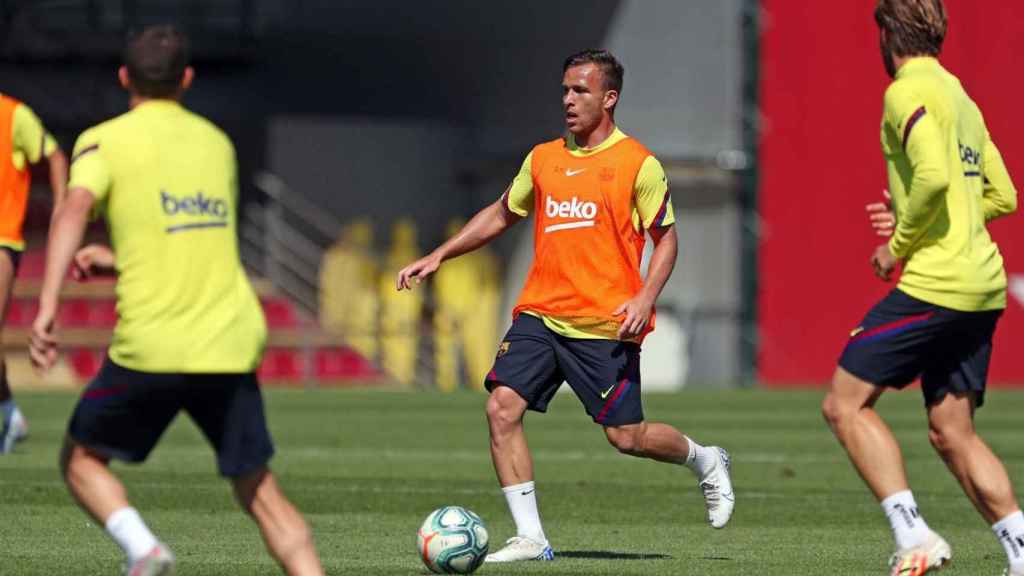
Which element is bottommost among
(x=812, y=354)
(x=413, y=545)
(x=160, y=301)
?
(x=812, y=354)

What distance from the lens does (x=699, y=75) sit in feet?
83.8

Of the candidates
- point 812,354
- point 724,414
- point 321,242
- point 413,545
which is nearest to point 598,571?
point 413,545

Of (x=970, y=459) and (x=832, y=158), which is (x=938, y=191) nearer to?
(x=970, y=459)

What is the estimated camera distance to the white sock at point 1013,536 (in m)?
7.16

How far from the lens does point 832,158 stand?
24.5 m

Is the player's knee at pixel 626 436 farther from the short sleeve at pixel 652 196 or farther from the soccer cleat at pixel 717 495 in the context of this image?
the short sleeve at pixel 652 196

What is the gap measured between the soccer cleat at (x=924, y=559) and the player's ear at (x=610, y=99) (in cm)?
255

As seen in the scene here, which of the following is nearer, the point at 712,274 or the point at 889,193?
the point at 889,193

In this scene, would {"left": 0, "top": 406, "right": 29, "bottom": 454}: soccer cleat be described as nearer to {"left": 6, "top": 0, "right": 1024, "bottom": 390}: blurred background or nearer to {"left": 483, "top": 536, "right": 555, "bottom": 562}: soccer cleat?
{"left": 483, "top": 536, "right": 555, "bottom": 562}: soccer cleat

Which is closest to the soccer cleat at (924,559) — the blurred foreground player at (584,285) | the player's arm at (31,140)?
the blurred foreground player at (584,285)

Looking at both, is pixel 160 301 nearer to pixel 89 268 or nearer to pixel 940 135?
pixel 89 268

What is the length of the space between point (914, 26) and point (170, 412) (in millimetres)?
2866

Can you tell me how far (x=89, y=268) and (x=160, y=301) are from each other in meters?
0.31

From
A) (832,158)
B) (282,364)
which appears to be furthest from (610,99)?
(282,364)
